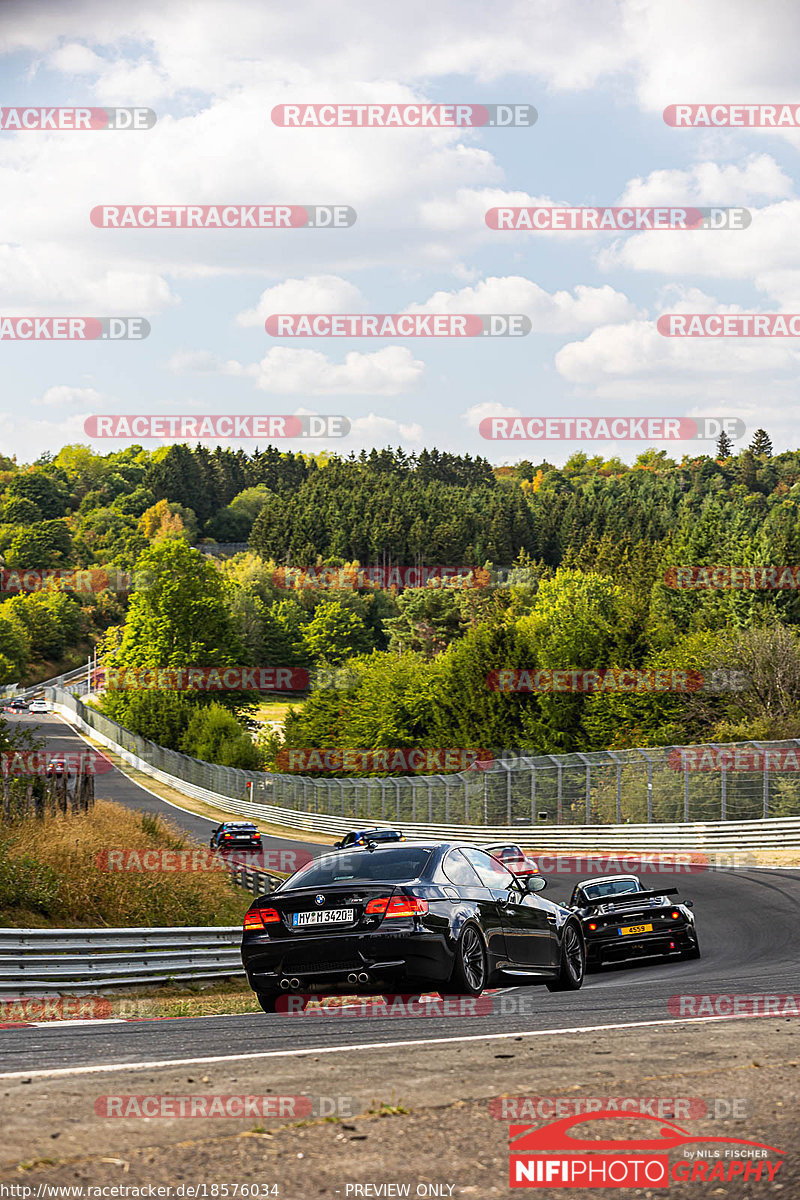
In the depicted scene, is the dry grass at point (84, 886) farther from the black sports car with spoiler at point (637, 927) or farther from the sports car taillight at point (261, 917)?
the black sports car with spoiler at point (637, 927)

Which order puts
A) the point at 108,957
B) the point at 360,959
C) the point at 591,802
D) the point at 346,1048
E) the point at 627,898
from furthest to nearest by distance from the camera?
the point at 591,802, the point at 627,898, the point at 108,957, the point at 360,959, the point at 346,1048

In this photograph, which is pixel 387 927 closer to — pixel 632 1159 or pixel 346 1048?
pixel 346 1048

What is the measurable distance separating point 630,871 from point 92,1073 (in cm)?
2683

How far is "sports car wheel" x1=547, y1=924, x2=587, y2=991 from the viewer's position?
499 inches

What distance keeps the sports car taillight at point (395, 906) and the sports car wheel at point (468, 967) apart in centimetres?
46

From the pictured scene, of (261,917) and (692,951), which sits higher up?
(261,917)

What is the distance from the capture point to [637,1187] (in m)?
4.57

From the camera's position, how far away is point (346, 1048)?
7289 millimetres

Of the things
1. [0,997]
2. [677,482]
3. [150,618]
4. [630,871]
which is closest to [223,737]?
[150,618]

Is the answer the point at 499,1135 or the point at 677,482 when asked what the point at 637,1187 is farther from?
the point at 677,482

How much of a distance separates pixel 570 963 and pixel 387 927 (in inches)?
135

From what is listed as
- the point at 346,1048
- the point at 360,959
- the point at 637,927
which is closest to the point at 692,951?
the point at 637,927

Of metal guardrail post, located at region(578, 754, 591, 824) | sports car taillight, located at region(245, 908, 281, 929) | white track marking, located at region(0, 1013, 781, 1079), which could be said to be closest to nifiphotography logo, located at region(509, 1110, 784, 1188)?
white track marking, located at region(0, 1013, 781, 1079)

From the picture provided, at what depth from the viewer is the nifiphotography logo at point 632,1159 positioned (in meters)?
4.61
